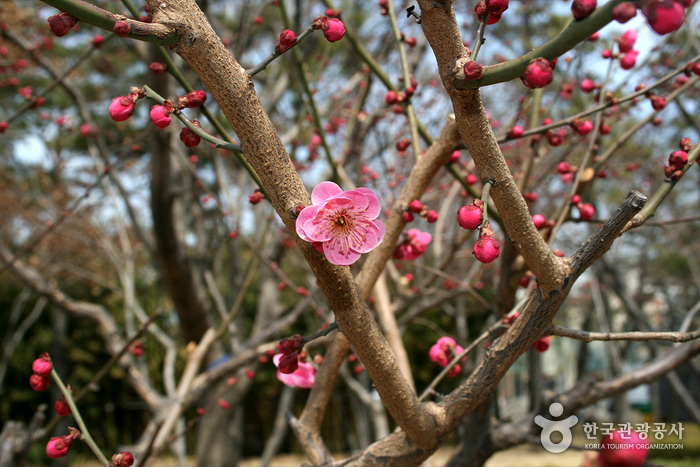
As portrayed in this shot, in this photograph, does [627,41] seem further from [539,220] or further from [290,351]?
[290,351]

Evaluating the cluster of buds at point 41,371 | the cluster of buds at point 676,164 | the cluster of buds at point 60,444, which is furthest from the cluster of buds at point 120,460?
the cluster of buds at point 676,164

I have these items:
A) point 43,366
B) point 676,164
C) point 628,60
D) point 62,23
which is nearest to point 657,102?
point 628,60

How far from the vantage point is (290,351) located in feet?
3.59

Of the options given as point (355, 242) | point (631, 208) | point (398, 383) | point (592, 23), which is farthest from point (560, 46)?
point (398, 383)

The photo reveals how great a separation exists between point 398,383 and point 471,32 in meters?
3.21

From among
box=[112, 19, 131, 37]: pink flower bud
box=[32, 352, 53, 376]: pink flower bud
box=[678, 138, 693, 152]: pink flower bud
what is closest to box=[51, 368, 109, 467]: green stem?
box=[32, 352, 53, 376]: pink flower bud

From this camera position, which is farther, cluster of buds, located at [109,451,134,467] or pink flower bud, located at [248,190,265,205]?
pink flower bud, located at [248,190,265,205]

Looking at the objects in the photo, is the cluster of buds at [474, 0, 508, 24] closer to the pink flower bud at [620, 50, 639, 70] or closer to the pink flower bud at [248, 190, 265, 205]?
the pink flower bud at [248, 190, 265, 205]

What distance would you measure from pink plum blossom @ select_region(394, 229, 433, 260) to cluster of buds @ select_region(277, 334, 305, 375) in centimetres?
60

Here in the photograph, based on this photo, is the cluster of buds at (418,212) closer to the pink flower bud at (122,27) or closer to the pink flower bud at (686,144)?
the pink flower bud at (686,144)

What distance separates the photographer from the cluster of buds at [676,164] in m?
1.22

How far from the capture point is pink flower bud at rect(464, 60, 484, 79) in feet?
2.68

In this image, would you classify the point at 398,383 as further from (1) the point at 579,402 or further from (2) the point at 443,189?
(2) the point at 443,189

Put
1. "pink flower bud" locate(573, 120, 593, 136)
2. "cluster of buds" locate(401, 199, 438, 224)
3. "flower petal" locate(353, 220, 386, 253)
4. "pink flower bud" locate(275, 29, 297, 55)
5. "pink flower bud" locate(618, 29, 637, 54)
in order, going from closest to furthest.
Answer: "pink flower bud" locate(275, 29, 297, 55)
"flower petal" locate(353, 220, 386, 253)
"cluster of buds" locate(401, 199, 438, 224)
"pink flower bud" locate(573, 120, 593, 136)
"pink flower bud" locate(618, 29, 637, 54)
